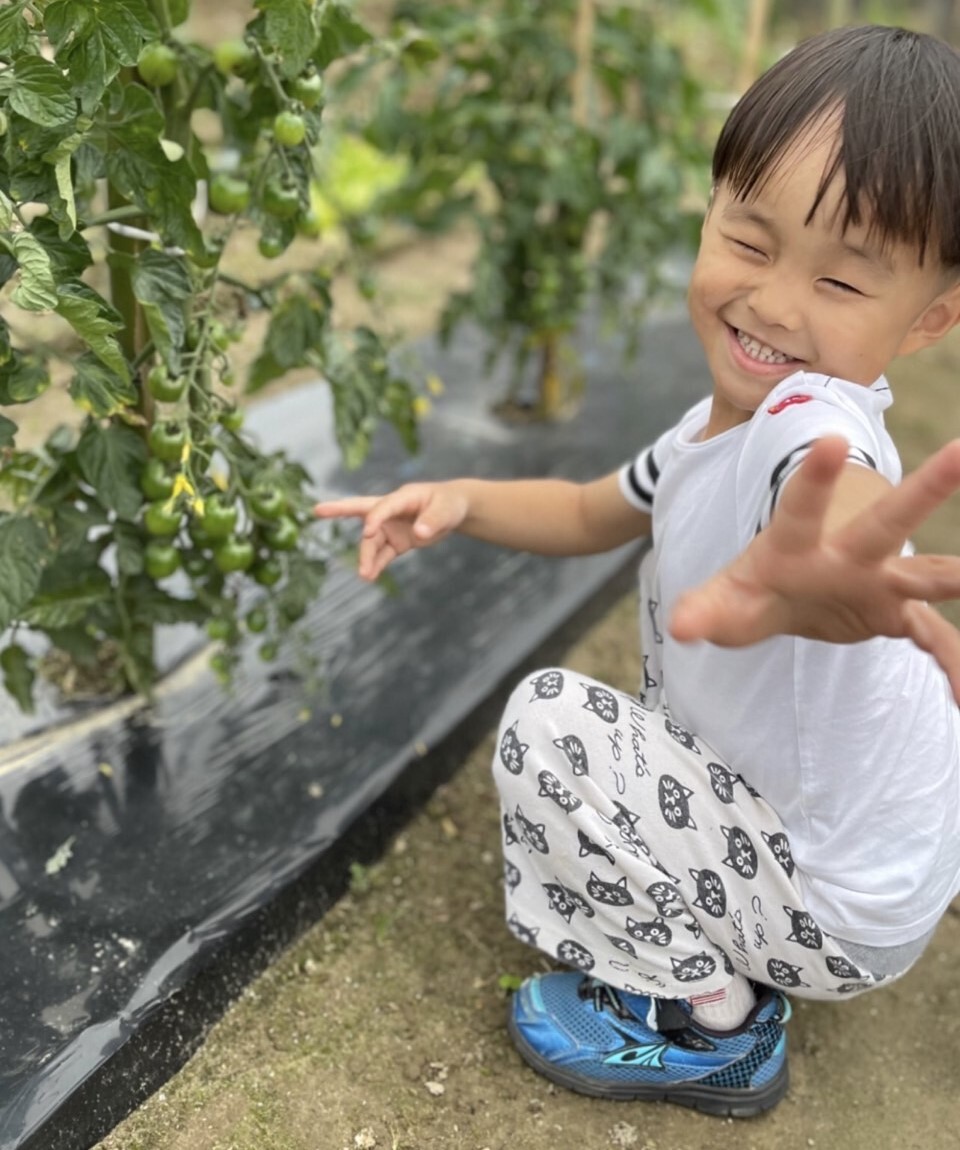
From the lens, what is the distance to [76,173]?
124 centimetres

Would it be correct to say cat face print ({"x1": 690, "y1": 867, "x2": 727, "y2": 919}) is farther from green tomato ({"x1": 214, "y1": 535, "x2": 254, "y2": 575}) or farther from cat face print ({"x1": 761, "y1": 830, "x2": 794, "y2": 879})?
green tomato ({"x1": 214, "y1": 535, "x2": 254, "y2": 575})

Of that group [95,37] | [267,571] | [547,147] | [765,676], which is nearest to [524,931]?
[765,676]

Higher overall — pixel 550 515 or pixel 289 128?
pixel 289 128

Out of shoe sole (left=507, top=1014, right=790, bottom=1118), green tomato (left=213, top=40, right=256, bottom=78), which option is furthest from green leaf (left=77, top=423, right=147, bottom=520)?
shoe sole (left=507, top=1014, right=790, bottom=1118)

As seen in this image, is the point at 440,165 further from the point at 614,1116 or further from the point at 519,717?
the point at 614,1116

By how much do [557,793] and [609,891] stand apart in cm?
11

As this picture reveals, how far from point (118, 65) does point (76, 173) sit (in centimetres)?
14

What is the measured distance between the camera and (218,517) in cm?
142

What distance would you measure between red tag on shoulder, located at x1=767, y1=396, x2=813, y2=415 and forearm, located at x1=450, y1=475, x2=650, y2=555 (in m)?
0.36

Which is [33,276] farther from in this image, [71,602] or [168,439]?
[71,602]

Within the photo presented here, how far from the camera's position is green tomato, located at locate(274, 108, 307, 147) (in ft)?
4.27

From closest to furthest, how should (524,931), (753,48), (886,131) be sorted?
(886,131)
(524,931)
(753,48)

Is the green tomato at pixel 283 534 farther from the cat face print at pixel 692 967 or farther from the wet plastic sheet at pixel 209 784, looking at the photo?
the cat face print at pixel 692 967

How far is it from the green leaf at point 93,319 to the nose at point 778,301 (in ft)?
1.94
